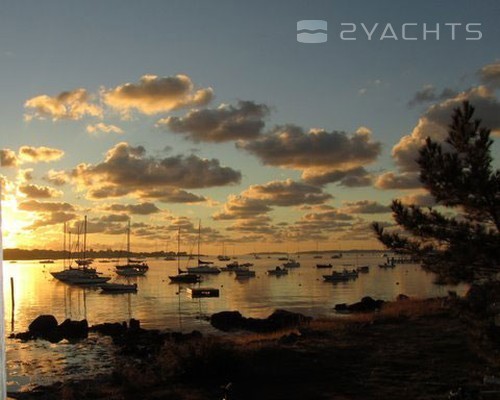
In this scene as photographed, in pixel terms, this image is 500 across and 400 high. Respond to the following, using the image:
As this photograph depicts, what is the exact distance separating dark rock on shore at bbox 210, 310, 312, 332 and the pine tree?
119 ft

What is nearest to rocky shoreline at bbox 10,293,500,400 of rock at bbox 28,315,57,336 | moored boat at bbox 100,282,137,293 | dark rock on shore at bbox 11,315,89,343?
dark rock on shore at bbox 11,315,89,343

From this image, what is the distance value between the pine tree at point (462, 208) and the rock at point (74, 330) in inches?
1651

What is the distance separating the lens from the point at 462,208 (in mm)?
12461

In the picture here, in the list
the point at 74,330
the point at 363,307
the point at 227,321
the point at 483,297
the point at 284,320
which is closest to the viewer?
the point at 483,297

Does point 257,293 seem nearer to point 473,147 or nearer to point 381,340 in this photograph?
point 381,340

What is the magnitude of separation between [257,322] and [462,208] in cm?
4130

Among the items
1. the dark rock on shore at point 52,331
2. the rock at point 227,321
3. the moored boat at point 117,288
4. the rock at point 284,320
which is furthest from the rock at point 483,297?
the moored boat at point 117,288

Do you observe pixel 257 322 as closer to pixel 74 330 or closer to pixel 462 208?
pixel 74 330

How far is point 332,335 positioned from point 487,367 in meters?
10.3

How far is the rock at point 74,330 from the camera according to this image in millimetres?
48600

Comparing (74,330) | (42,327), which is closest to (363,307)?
(74,330)

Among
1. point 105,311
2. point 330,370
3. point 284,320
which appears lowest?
point 105,311

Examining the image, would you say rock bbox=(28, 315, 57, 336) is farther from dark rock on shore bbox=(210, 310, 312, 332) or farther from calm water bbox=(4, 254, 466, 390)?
dark rock on shore bbox=(210, 310, 312, 332)

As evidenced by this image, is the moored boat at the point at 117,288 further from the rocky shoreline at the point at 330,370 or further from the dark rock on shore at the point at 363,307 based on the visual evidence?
the rocky shoreline at the point at 330,370
